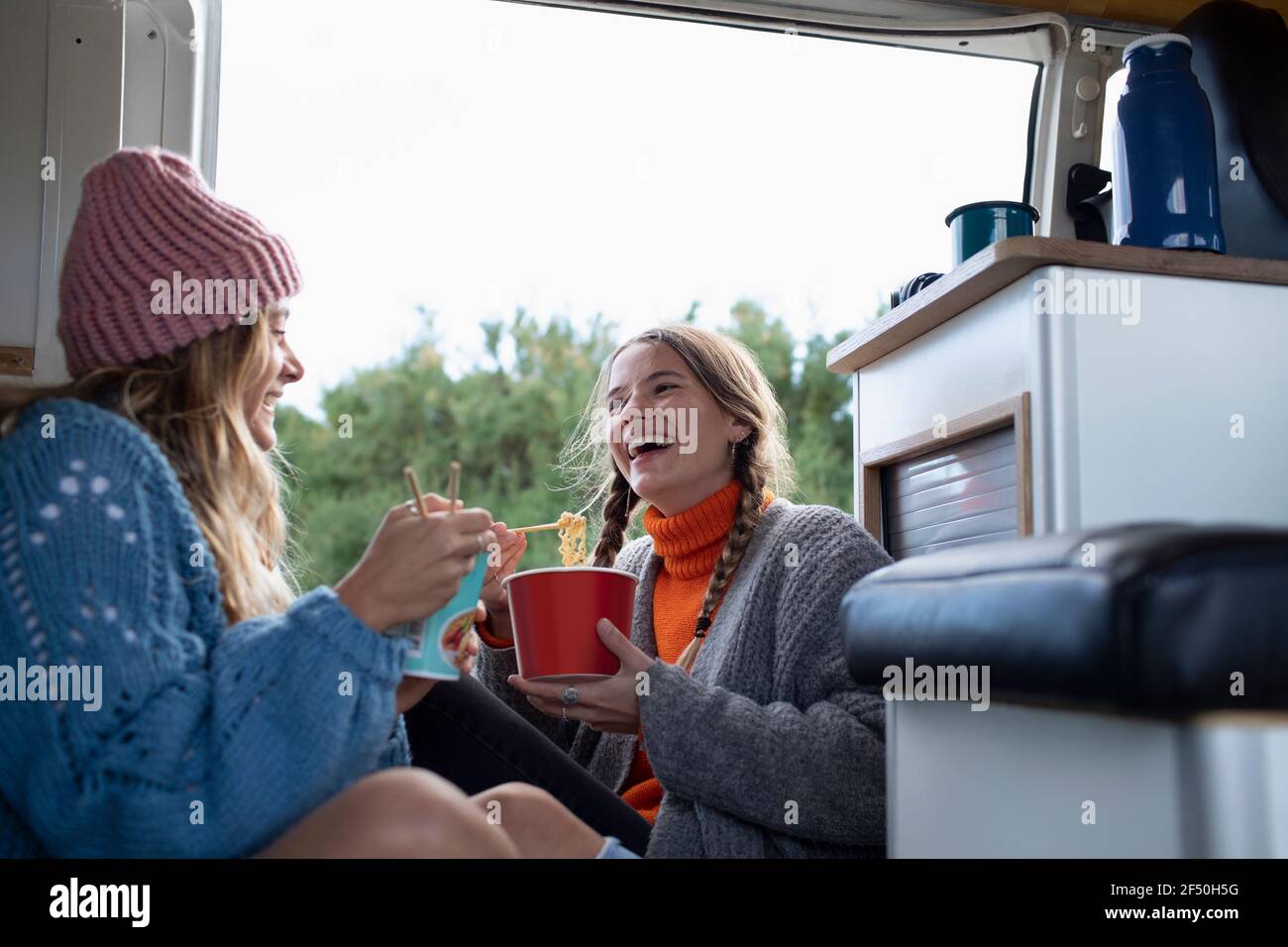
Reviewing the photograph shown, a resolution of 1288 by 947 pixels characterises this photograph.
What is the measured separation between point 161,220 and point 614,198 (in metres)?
7.12

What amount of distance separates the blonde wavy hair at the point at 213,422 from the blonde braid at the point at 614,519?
104 cm

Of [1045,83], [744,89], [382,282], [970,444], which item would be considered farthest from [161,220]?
[382,282]

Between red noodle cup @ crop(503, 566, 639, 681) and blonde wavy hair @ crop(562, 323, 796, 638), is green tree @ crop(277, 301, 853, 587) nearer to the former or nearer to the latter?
blonde wavy hair @ crop(562, 323, 796, 638)

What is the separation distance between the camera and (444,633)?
1115 millimetres

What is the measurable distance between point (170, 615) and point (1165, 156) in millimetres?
1517

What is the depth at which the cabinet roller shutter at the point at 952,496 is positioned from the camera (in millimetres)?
1636

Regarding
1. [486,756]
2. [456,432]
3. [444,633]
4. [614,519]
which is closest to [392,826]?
[444,633]

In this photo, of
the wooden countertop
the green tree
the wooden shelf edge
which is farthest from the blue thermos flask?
the green tree

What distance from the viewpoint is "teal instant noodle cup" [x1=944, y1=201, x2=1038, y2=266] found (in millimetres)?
2012

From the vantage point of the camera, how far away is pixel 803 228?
8.16 metres

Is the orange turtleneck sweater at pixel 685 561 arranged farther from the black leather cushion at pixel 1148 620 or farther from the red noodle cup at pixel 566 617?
the black leather cushion at pixel 1148 620

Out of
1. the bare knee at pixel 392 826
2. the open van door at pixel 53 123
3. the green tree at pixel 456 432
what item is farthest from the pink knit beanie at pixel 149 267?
the green tree at pixel 456 432

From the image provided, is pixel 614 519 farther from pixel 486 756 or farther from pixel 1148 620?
pixel 1148 620
